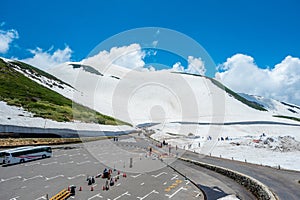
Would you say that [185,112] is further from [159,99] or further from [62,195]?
[62,195]

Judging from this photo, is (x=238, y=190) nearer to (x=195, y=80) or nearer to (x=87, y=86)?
(x=87, y=86)

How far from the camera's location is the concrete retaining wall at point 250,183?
17.6 meters

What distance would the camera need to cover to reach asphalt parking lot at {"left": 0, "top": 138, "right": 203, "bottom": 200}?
61.5ft

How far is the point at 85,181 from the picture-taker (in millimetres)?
22188

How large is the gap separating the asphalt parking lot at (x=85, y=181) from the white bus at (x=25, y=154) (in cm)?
80

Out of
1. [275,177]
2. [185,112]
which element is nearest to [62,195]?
[275,177]

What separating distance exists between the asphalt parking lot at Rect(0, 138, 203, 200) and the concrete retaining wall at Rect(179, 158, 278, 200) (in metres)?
4.56

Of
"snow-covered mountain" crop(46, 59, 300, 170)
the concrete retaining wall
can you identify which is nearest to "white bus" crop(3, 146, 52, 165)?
the concrete retaining wall

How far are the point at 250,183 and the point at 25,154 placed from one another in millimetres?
25630

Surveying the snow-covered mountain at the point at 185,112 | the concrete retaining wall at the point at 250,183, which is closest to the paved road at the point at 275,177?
the concrete retaining wall at the point at 250,183

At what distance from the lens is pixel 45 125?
4956 cm

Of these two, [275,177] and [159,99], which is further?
[159,99]

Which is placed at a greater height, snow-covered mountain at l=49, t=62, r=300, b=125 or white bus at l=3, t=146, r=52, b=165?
snow-covered mountain at l=49, t=62, r=300, b=125

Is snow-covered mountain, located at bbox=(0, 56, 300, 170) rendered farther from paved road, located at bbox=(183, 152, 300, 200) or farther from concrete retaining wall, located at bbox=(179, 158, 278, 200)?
concrete retaining wall, located at bbox=(179, 158, 278, 200)
